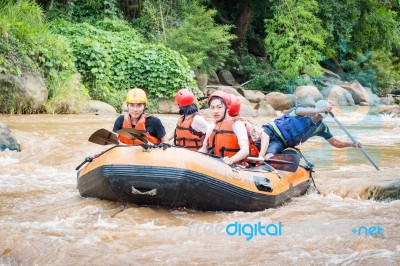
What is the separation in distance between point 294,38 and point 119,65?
8141 mm

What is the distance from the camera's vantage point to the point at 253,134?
5301 millimetres

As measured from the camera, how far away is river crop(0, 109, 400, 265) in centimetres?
332

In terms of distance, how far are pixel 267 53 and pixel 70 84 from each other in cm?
1133

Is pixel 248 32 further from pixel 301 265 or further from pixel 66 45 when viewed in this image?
pixel 301 265

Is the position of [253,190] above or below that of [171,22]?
below

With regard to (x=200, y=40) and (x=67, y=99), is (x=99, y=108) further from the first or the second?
(x=200, y=40)

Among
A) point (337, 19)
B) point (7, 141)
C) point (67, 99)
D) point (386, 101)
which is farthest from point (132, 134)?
point (337, 19)

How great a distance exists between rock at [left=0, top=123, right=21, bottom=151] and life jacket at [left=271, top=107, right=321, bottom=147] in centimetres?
361

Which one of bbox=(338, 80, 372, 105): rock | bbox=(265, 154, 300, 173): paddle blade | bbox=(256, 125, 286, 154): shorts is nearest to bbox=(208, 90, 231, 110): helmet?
bbox=(265, 154, 300, 173): paddle blade

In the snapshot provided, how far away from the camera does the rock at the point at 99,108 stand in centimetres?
1133

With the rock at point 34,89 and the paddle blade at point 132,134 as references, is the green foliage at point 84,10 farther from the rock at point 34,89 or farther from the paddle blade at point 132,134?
the paddle blade at point 132,134

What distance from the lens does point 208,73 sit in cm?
1769

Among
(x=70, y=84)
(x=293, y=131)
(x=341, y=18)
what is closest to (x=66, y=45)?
(x=70, y=84)

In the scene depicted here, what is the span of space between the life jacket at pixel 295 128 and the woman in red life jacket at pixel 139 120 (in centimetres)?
127
